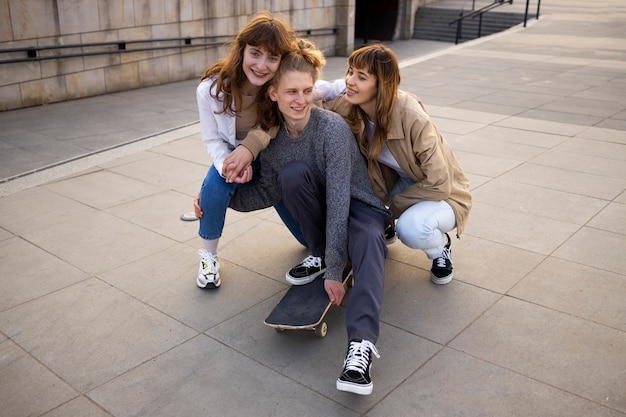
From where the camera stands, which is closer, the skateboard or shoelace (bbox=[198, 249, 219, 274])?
the skateboard

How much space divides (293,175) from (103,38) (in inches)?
309

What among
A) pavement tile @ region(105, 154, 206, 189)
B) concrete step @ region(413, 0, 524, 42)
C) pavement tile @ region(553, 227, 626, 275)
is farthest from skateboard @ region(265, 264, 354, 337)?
concrete step @ region(413, 0, 524, 42)

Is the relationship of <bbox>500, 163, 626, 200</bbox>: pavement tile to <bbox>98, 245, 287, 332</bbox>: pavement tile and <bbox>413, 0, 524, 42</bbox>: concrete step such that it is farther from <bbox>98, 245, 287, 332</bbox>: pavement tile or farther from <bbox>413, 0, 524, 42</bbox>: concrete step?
<bbox>413, 0, 524, 42</bbox>: concrete step

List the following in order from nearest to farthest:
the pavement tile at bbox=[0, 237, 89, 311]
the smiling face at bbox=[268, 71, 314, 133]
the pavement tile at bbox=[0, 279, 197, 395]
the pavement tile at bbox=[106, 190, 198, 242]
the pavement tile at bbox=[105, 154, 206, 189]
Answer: the pavement tile at bbox=[0, 279, 197, 395]
the smiling face at bbox=[268, 71, 314, 133]
the pavement tile at bbox=[0, 237, 89, 311]
the pavement tile at bbox=[106, 190, 198, 242]
the pavement tile at bbox=[105, 154, 206, 189]

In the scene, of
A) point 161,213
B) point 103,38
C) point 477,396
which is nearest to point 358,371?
point 477,396

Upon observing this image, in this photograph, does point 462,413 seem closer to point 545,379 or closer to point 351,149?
point 545,379

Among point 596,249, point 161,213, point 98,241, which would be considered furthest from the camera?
point 161,213

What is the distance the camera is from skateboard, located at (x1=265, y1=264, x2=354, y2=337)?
319 cm

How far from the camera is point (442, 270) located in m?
3.85

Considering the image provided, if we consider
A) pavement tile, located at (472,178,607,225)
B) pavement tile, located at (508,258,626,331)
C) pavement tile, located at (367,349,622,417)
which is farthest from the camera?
pavement tile, located at (472,178,607,225)

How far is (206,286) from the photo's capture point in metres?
3.81

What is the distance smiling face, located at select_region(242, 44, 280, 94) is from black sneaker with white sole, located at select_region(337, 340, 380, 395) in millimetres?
1486

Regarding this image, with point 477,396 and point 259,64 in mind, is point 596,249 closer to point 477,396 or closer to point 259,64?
point 477,396

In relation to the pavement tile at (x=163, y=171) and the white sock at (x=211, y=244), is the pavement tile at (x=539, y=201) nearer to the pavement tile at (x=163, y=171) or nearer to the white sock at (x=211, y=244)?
the white sock at (x=211, y=244)
